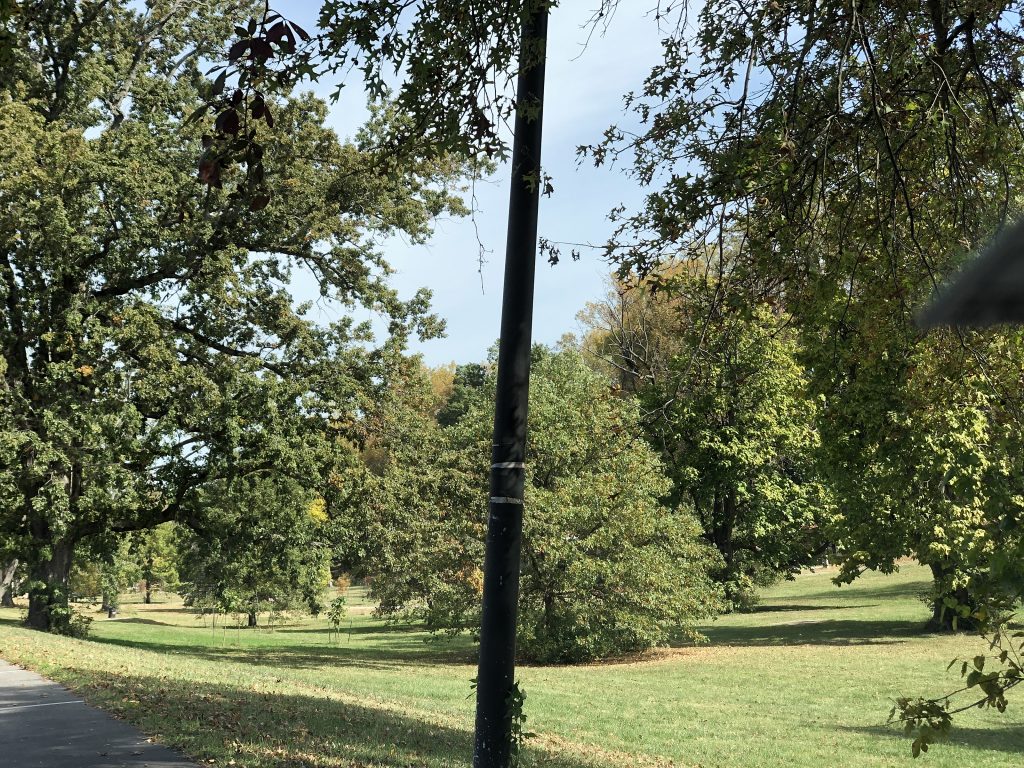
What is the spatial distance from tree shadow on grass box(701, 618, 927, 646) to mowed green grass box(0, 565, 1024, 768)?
0.21 m

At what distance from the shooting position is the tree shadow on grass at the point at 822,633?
28625 millimetres

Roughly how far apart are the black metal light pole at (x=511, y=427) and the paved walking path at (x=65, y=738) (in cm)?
283

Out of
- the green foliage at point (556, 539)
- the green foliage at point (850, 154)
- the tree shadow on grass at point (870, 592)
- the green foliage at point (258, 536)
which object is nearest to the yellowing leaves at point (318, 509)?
the green foliage at point (258, 536)

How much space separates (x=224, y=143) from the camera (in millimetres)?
5082

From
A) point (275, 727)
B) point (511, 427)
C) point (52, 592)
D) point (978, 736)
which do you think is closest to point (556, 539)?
point (978, 736)

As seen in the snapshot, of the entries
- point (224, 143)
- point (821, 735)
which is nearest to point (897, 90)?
point (224, 143)

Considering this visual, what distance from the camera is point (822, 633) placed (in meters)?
31.0

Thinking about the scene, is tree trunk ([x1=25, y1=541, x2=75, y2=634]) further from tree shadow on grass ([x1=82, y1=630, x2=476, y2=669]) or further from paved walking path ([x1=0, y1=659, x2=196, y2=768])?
paved walking path ([x1=0, y1=659, x2=196, y2=768])

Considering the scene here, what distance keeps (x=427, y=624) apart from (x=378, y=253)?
31.1ft

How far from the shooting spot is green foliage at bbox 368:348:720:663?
24.0 meters

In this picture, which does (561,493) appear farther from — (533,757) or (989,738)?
(533,757)

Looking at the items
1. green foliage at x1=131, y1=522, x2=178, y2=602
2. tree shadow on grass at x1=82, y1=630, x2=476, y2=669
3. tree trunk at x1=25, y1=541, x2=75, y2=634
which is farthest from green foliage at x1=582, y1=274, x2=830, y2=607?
green foliage at x1=131, y1=522, x2=178, y2=602

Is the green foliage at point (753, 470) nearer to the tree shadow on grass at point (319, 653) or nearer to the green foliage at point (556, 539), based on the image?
the green foliage at point (556, 539)

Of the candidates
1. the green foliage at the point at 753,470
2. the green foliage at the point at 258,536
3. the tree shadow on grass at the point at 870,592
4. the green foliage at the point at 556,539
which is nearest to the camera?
the green foliage at the point at 258,536
